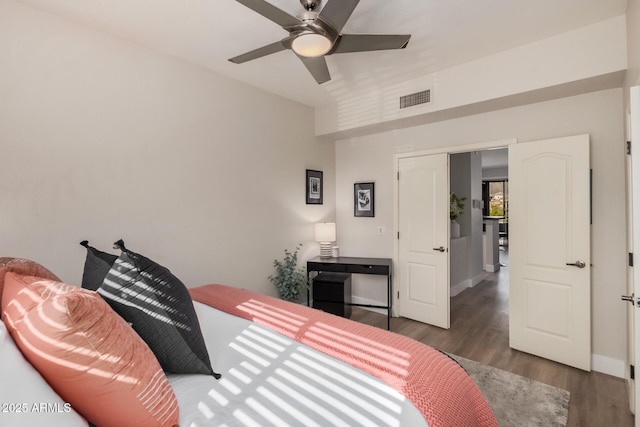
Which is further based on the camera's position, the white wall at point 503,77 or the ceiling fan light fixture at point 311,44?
the white wall at point 503,77

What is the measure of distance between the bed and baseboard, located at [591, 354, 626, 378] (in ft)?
7.39

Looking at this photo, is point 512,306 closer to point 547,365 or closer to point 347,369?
point 547,365

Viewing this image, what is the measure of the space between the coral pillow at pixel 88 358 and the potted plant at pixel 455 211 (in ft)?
16.0

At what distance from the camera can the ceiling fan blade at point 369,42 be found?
1.86 m

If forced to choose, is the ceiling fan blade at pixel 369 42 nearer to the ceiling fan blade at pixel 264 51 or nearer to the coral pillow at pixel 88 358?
the ceiling fan blade at pixel 264 51

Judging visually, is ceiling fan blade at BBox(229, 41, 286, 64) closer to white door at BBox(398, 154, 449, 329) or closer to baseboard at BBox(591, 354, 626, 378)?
white door at BBox(398, 154, 449, 329)

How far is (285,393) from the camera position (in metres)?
1.07

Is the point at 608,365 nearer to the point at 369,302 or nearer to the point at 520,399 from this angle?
the point at 520,399

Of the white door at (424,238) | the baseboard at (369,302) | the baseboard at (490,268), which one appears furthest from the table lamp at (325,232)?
the baseboard at (490,268)

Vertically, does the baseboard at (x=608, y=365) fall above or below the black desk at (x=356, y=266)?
below

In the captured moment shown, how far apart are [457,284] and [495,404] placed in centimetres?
302

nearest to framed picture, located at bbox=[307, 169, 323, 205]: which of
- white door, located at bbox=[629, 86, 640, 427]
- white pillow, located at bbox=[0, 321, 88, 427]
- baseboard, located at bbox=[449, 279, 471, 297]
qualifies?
baseboard, located at bbox=[449, 279, 471, 297]

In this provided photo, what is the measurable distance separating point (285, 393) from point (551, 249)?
2903 millimetres

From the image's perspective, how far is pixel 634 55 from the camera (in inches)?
76.3
